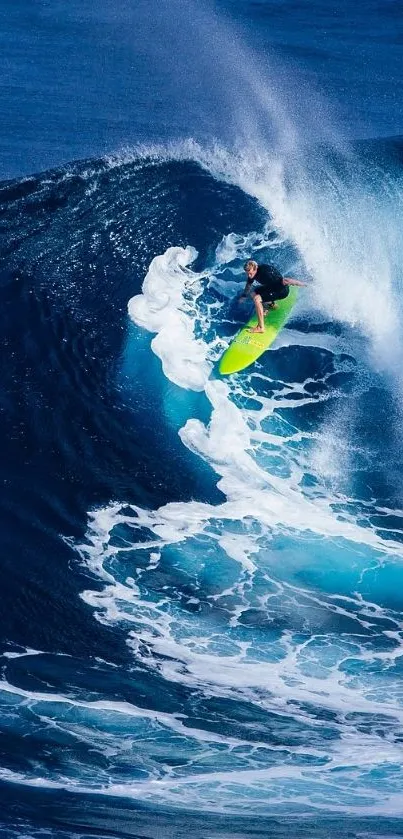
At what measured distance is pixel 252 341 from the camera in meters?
23.0

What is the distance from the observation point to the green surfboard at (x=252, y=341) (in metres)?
22.4

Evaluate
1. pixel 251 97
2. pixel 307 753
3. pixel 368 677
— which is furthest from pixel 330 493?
pixel 251 97

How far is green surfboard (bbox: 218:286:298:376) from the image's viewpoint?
22391 mm

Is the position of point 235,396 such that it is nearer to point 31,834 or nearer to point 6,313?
point 6,313

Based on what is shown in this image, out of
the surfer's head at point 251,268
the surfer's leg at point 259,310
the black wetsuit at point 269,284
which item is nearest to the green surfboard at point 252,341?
the surfer's leg at point 259,310

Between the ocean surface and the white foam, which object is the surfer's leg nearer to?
the ocean surface

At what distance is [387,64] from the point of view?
126 feet

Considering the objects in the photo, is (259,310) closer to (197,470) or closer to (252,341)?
(252,341)

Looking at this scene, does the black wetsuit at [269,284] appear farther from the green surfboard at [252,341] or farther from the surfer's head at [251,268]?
the green surfboard at [252,341]

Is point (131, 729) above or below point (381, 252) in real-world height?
below

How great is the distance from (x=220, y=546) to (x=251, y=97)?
2266 cm

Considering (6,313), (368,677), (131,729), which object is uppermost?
(6,313)

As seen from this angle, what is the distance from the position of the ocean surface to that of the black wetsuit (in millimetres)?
831

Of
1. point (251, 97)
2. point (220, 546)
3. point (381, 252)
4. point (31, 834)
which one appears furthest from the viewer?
point (251, 97)
